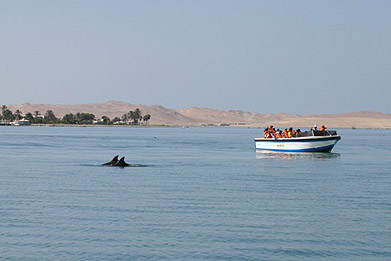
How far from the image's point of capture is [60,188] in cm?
3959

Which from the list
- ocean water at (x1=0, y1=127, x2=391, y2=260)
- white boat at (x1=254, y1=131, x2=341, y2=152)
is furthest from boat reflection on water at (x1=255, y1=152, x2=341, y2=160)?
ocean water at (x1=0, y1=127, x2=391, y2=260)

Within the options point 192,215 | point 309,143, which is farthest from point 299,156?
point 192,215

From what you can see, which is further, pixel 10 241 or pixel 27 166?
pixel 27 166

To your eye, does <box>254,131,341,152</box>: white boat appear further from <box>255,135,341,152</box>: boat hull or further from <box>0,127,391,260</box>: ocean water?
<box>0,127,391,260</box>: ocean water

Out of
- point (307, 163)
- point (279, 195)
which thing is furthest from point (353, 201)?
point (307, 163)

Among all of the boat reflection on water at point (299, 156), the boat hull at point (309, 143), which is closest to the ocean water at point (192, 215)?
the boat reflection on water at point (299, 156)

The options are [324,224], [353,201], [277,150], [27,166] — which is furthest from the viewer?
[277,150]

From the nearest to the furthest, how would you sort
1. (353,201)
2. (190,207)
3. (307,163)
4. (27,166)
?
(190,207), (353,201), (27,166), (307,163)

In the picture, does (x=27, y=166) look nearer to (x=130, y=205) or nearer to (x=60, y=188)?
(x=60, y=188)

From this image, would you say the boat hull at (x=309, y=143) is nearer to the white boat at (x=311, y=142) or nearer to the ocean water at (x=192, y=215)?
the white boat at (x=311, y=142)

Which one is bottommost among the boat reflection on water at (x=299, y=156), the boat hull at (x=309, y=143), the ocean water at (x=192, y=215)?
the ocean water at (x=192, y=215)

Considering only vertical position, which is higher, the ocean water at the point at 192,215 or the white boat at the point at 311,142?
the white boat at the point at 311,142

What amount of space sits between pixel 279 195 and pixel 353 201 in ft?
13.1

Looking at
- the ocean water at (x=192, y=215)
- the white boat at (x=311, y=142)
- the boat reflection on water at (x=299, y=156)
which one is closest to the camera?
the ocean water at (x=192, y=215)
